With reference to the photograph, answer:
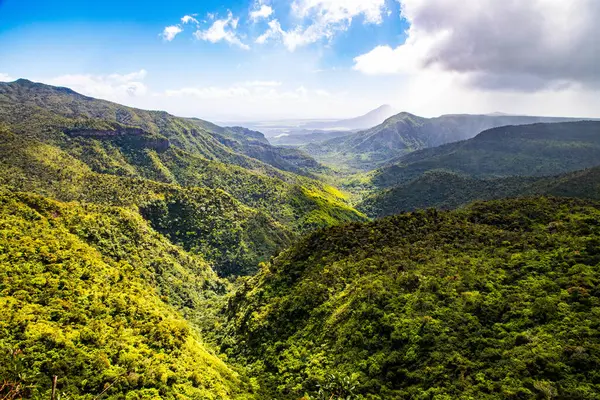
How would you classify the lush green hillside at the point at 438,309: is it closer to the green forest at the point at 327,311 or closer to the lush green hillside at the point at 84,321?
the green forest at the point at 327,311

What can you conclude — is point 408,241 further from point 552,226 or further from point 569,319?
point 569,319

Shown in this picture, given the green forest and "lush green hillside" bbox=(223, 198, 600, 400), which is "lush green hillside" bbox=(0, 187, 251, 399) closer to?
the green forest

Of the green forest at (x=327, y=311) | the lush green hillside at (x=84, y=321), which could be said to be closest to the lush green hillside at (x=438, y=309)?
the green forest at (x=327, y=311)

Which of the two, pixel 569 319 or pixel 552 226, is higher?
pixel 552 226

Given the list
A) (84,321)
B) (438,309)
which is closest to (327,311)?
(438,309)

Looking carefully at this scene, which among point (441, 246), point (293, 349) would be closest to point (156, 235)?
point (293, 349)

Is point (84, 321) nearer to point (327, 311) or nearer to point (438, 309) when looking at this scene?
point (327, 311)
